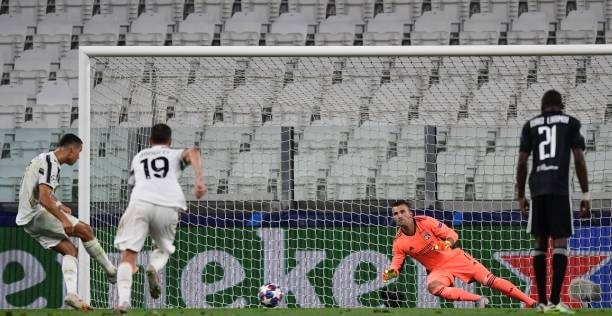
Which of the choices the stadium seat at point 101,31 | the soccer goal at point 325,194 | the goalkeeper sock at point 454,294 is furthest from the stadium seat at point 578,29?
the goalkeeper sock at point 454,294

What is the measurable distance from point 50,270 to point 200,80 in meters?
2.96

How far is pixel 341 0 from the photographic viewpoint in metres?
20.7

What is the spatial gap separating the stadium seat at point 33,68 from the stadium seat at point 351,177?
709 centimetres

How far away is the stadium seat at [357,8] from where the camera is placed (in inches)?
808

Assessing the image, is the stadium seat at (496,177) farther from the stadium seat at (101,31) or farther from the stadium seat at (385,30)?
the stadium seat at (101,31)

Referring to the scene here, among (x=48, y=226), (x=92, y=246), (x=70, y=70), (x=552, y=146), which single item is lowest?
(x=92, y=246)

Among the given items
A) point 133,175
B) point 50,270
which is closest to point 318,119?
point 50,270

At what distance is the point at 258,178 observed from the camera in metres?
13.6

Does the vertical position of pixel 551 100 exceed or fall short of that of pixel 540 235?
it exceeds it

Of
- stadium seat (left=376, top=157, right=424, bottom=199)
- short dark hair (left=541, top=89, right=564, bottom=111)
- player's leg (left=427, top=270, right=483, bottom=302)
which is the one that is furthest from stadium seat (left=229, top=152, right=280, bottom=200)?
short dark hair (left=541, top=89, right=564, bottom=111)

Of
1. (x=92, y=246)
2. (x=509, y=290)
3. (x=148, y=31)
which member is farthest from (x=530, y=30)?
(x=92, y=246)

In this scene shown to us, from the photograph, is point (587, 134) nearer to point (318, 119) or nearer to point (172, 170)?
point (318, 119)

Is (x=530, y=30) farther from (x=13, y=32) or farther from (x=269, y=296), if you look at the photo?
(x=269, y=296)

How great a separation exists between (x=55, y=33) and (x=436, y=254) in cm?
1013
